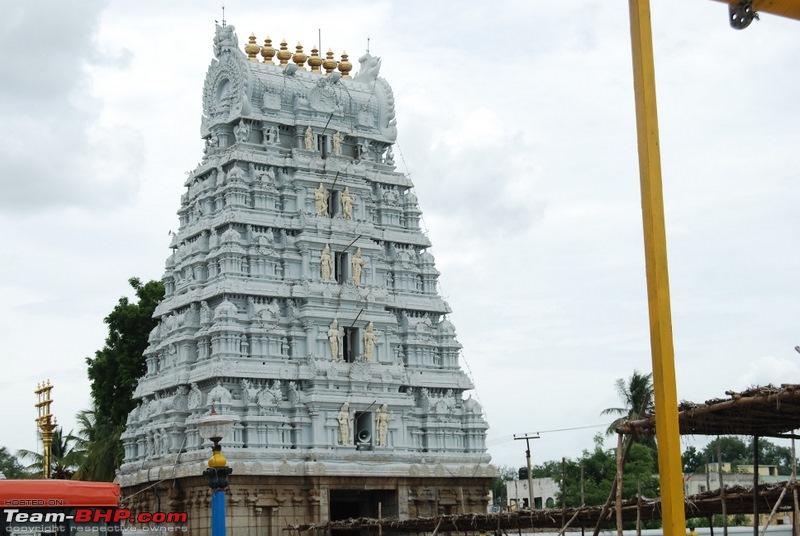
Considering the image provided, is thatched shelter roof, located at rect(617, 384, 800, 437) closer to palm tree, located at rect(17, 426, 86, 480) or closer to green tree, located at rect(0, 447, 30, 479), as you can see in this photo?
palm tree, located at rect(17, 426, 86, 480)

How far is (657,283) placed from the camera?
9.23 meters

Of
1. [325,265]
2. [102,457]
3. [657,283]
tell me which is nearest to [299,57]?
[325,265]

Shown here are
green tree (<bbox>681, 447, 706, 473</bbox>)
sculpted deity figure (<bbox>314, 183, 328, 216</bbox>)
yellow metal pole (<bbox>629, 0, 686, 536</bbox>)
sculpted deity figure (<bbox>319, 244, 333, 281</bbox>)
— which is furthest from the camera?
green tree (<bbox>681, 447, 706, 473</bbox>)

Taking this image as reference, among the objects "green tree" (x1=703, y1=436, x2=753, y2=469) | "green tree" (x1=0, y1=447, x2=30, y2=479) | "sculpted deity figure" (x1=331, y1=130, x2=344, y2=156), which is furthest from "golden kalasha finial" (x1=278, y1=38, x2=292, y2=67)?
"green tree" (x1=0, y1=447, x2=30, y2=479)

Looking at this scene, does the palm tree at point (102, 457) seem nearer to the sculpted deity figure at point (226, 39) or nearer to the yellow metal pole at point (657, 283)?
the sculpted deity figure at point (226, 39)

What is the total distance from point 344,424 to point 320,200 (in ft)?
29.0

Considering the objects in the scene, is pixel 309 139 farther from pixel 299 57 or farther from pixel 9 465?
pixel 9 465

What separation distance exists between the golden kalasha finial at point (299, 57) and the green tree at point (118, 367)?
13378mm

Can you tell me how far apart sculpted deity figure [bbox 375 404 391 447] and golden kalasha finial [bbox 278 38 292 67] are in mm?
15014

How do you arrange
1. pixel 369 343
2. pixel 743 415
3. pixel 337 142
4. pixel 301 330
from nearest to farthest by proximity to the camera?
pixel 743 415 → pixel 301 330 → pixel 369 343 → pixel 337 142

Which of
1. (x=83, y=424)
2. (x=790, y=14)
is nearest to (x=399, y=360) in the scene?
(x=83, y=424)

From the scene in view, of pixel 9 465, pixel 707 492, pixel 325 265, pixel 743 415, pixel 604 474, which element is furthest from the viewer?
pixel 9 465

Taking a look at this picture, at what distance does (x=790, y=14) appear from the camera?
8336 millimetres

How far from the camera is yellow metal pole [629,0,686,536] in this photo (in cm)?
920
